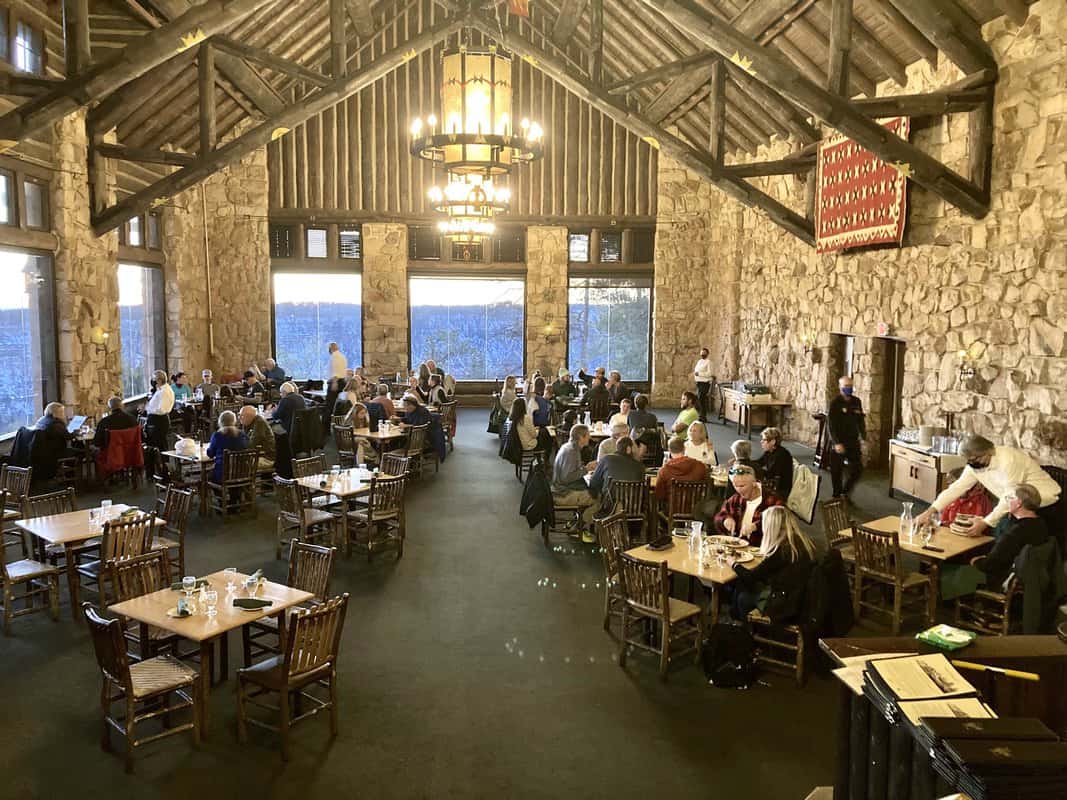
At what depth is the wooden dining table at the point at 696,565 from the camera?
6.00 metres

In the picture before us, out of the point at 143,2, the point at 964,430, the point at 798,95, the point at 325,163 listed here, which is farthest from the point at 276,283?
the point at 964,430

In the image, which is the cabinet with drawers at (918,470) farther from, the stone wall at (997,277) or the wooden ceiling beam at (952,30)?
the wooden ceiling beam at (952,30)

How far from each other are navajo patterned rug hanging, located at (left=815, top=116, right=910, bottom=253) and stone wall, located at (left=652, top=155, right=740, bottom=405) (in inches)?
218

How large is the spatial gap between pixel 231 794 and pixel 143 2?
1010 centimetres

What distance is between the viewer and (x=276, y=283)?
60.5 ft

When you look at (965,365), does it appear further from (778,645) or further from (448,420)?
(448,420)

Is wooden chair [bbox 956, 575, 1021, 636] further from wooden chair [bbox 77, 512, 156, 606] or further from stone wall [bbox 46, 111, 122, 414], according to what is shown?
stone wall [bbox 46, 111, 122, 414]

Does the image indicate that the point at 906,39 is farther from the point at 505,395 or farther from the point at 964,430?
the point at 505,395

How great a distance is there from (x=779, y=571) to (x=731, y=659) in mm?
683

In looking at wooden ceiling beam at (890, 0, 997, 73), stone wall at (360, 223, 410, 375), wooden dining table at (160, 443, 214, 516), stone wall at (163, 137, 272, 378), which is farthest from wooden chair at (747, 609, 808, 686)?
stone wall at (163, 137, 272, 378)

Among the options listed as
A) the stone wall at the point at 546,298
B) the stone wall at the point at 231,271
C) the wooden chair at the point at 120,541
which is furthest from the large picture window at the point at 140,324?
the wooden chair at the point at 120,541

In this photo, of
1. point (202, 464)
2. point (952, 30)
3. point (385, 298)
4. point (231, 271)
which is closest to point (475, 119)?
point (202, 464)

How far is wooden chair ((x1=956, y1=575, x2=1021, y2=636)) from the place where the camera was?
6109 mm

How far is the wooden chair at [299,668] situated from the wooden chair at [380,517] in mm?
3040
